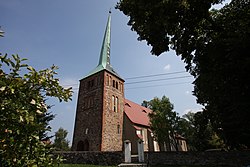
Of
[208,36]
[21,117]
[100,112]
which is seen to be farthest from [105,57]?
[21,117]

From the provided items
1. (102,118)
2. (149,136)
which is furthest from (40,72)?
(149,136)

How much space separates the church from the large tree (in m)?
13.7

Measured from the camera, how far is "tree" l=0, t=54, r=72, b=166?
1720 mm

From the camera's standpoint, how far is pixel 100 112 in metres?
22.2

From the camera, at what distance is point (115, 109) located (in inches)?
984

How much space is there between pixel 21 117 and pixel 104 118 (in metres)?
20.8

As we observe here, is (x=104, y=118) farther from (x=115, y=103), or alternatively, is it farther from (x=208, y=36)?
(x=208, y=36)

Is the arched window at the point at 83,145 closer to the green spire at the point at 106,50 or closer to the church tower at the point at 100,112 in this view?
the church tower at the point at 100,112

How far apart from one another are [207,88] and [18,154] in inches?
491

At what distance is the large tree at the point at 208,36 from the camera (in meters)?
9.12

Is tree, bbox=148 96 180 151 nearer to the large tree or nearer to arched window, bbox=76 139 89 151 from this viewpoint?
arched window, bbox=76 139 89 151

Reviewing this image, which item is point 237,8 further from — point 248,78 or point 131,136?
point 131,136

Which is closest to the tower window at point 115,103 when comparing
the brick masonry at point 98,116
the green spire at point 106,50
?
the brick masonry at point 98,116

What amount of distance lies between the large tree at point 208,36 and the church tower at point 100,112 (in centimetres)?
1360
